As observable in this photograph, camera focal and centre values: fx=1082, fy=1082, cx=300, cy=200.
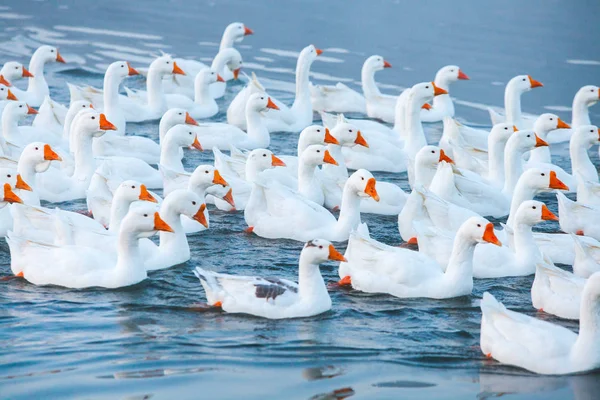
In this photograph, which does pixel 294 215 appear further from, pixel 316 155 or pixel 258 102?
pixel 258 102

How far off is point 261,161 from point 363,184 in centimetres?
212

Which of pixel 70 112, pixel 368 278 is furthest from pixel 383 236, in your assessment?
pixel 70 112

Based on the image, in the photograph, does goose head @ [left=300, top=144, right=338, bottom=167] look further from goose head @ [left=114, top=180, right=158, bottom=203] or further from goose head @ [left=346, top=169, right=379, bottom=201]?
goose head @ [left=114, top=180, right=158, bottom=203]

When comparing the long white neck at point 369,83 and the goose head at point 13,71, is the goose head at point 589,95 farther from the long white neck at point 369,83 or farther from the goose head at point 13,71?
the goose head at point 13,71

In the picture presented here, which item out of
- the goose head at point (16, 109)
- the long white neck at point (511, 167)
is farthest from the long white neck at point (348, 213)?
the goose head at point (16, 109)

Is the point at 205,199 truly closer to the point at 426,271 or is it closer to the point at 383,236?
the point at 383,236

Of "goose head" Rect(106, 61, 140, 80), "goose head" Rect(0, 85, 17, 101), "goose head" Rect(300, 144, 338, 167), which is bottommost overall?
"goose head" Rect(300, 144, 338, 167)

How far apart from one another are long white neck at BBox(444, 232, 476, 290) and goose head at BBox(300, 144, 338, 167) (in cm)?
295

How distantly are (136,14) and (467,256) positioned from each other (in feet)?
62.3

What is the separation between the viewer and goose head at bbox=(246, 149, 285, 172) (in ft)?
43.7

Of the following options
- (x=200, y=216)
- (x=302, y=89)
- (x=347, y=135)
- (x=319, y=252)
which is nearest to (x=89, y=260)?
(x=200, y=216)

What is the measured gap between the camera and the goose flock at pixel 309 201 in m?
9.67

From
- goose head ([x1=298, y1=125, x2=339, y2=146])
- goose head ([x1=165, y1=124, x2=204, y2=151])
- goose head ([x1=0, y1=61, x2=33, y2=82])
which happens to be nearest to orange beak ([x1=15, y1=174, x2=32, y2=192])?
goose head ([x1=165, y1=124, x2=204, y2=151])

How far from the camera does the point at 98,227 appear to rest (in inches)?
441
